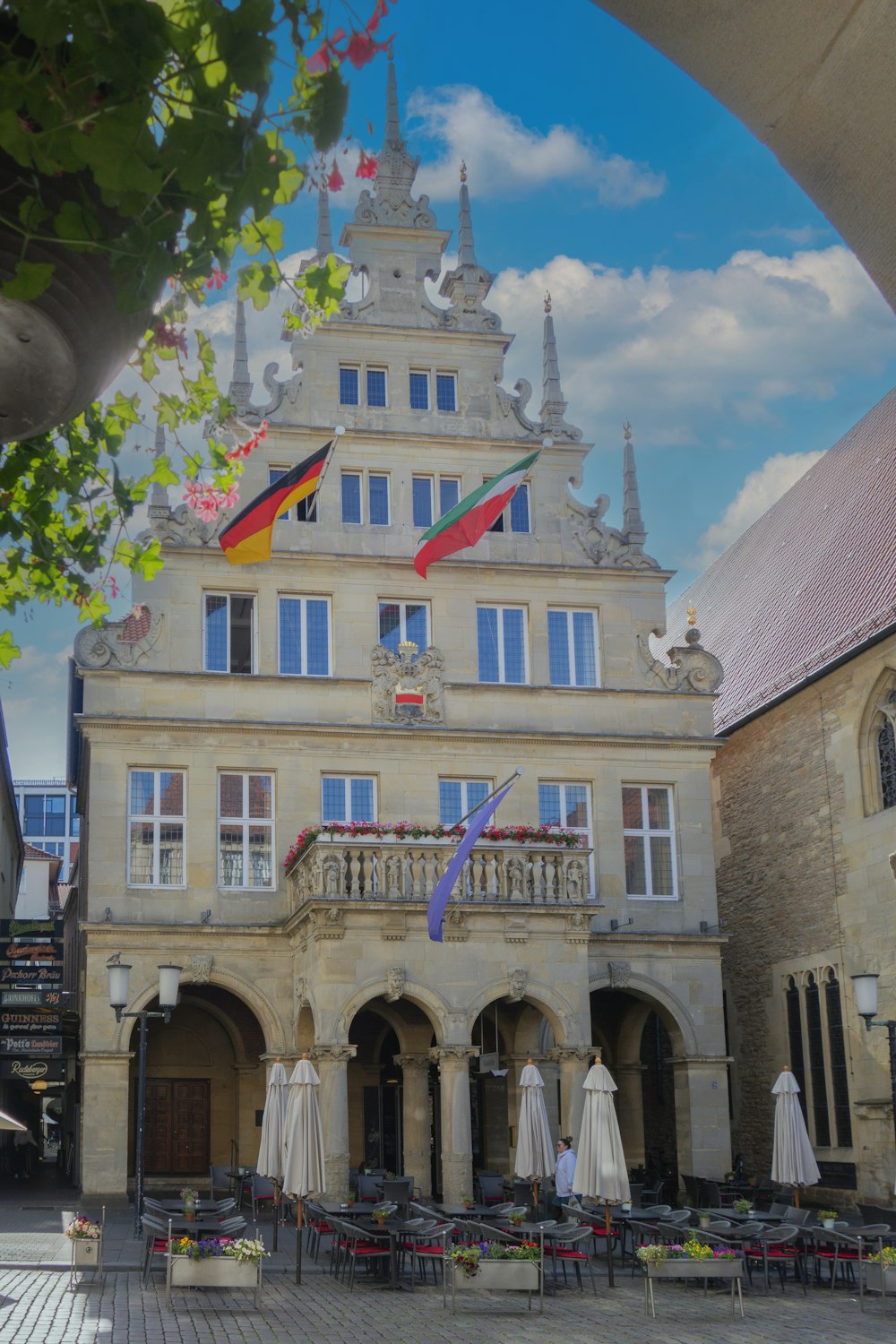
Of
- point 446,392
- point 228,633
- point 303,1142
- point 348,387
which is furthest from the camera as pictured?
point 446,392

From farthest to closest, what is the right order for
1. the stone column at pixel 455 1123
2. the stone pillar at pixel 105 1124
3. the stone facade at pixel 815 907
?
the stone facade at pixel 815 907 < the stone pillar at pixel 105 1124 < the stone column at pixel 455 1123

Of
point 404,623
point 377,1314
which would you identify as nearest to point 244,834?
point 404,623

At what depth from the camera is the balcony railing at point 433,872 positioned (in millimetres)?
25328

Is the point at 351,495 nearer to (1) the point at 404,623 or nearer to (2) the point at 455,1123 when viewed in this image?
(1) the point at 404,623

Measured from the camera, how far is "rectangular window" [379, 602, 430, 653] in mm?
29891

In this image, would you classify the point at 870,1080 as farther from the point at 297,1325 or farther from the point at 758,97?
the point at 758,97

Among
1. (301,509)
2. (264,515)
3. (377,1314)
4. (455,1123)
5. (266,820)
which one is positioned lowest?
(377,1314)

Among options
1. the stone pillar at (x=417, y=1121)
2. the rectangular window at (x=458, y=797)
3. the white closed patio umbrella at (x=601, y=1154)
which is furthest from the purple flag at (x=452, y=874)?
the rectangular window at (x=458, y=797)

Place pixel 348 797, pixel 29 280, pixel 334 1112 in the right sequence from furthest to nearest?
pixel 348 797 → pixel 334 1112 → pixel 29 280

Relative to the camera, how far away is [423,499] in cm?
3055

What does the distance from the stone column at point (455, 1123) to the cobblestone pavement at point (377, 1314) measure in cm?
426

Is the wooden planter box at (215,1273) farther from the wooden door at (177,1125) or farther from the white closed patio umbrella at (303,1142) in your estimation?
the wooden door at (177,1125)

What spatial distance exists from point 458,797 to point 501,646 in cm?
299

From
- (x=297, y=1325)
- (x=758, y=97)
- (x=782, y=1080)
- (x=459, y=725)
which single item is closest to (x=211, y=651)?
(x=459, y=725)
